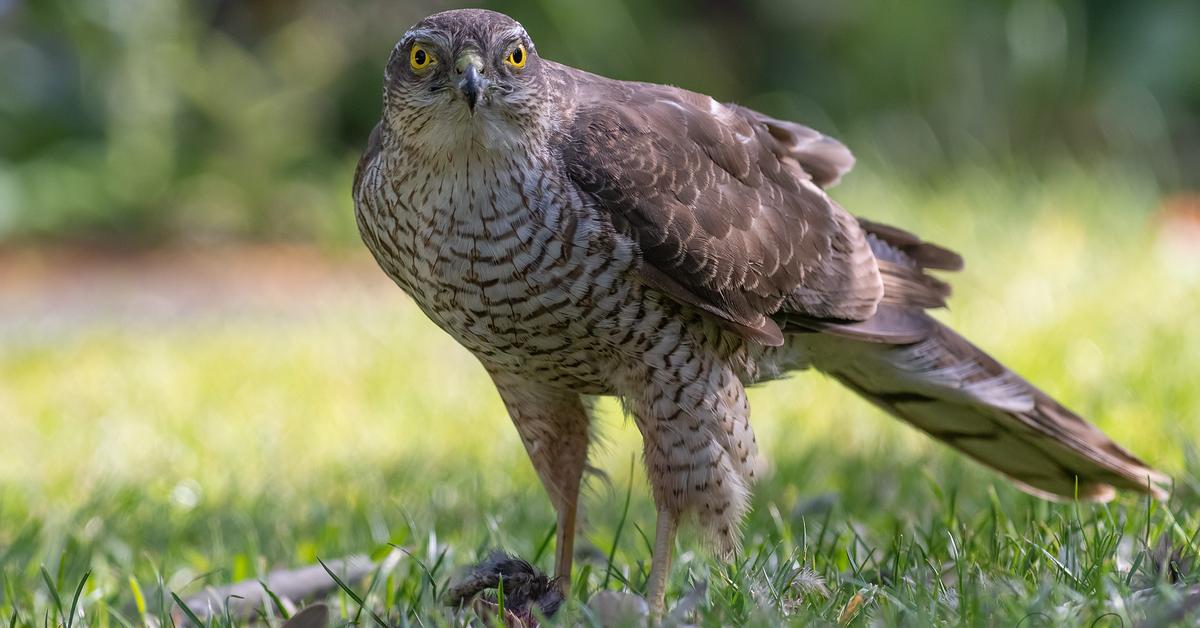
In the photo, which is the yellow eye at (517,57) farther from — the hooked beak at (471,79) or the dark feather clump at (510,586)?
the dark feather clump at (510,586)

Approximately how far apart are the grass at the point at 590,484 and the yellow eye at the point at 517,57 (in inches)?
43.3

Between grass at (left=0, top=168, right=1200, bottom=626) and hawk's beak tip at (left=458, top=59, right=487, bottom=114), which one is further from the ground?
hawk's beak tip at (left=458, top=59, right=487, bottom=114)

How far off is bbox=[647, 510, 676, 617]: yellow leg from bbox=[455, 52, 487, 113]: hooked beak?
1082 millimetres

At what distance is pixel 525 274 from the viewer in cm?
316

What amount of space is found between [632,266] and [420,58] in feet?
2.25

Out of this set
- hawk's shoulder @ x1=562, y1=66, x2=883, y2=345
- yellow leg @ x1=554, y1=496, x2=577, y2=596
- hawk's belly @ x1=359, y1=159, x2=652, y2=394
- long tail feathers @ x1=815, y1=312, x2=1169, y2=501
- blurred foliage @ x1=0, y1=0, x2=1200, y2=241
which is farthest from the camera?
blurred foliage @ x1=0, y1=0, x2=1200, y2=241

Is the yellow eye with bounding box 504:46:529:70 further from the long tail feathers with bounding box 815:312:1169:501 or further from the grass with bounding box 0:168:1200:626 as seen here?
the long tail feathers with bounding box 815:312:1169:501

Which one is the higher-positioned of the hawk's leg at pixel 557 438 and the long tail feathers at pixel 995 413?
the long tail feathers at pixel 995 413

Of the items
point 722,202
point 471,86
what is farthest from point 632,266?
point 471,86

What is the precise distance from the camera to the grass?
121 inches

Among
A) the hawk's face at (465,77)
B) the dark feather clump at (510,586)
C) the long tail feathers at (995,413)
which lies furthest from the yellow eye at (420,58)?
the long tail feathers at (995,413)

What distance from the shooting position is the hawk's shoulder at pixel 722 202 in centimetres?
330

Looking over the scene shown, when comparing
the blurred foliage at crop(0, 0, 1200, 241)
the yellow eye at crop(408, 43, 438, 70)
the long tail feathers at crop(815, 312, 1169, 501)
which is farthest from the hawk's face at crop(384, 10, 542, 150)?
the blurred foliage at crop(0, 0, 1200, 241)

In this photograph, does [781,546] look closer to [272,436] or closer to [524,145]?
Answer: [524,145]
